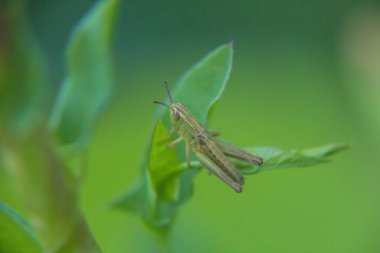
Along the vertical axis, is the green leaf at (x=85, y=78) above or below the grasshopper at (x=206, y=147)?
above

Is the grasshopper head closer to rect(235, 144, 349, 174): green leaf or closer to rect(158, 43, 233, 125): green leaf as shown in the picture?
rect(158, 43, 233, 125): green leaf

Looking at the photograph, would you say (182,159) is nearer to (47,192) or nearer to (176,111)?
(176,111)

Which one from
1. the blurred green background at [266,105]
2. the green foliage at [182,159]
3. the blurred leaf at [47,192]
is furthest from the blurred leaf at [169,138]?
the blurred green background at [266,105]

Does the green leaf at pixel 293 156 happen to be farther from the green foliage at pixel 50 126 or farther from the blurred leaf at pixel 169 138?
the green foliage at pixel 50 126

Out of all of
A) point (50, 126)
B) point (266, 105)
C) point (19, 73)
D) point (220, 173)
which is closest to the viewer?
point (19, 73)

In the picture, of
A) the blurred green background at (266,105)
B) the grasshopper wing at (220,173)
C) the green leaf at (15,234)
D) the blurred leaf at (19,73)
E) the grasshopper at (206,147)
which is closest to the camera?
the blurred leaf at (19,73)

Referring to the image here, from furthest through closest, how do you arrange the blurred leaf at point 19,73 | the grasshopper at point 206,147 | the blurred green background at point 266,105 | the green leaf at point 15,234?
the blurred green background at point 266,105
the grasshopper at point 206,147
the green leaf at point 15,234
the blurred leaf at point 19,73

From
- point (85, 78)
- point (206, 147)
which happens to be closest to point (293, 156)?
point (85, 78)
